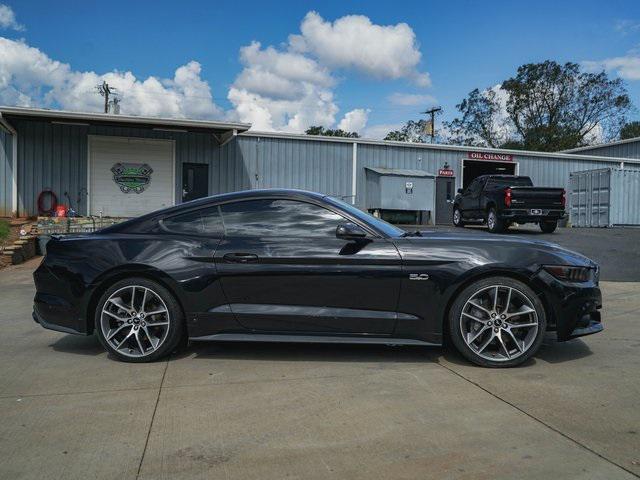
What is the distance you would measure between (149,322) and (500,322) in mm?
2954

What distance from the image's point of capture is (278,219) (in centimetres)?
488

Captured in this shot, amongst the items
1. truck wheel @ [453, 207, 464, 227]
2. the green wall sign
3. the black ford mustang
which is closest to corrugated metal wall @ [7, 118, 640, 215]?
the green wall sign

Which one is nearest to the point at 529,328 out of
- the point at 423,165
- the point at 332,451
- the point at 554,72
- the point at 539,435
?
the point at 539,435

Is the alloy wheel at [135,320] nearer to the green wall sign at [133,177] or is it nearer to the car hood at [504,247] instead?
the car hood at [504,247]

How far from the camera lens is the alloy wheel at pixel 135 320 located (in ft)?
15.6

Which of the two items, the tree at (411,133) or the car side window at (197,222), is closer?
the car side window at (197,222)

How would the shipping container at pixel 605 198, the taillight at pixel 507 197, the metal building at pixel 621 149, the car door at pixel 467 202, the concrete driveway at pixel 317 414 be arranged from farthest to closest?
the metal building at pixel 621 149 < the shipping container at pixel 605 198 < the car door at pixel 467 202 < the taillight at pixel 507 197 < the concrete driveway at pixel 317 414

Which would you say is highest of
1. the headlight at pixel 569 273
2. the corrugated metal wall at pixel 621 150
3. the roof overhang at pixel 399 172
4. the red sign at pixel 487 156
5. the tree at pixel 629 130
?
the tree at pixel 629 130

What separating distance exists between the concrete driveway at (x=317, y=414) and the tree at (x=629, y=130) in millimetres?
56613

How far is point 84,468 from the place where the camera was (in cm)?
291

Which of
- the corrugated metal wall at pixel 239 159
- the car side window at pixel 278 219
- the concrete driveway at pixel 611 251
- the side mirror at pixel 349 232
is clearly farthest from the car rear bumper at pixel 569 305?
A: the corrugated metal wall at pixel 239 159

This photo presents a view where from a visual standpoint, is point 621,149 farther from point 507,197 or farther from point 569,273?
point 569,273

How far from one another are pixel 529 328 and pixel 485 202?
13646 mm

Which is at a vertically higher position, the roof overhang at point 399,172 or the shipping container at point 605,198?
the roof overhang at point 399,172
